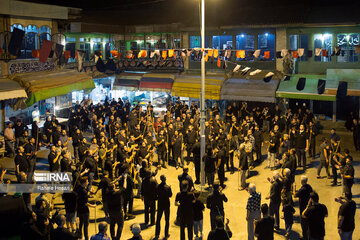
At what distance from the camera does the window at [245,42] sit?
92.8 ft

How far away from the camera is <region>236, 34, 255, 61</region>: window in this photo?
28.3 m

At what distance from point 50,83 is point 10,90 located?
10.9ft

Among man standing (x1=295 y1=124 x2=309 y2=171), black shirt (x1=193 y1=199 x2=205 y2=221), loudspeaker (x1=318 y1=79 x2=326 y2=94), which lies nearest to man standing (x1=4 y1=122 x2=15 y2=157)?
black shirt (x1=193 y1=199 x2=205 y2=221)

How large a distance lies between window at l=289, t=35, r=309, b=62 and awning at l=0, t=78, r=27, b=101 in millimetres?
16867

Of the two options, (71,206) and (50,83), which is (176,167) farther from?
(50,83)

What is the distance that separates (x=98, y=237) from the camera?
908 cm

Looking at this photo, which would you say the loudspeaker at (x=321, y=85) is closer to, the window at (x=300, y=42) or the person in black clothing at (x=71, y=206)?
the window at (x=300, y=42)

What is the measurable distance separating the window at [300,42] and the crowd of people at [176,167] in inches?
159

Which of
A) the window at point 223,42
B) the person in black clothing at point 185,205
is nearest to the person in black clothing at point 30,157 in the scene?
the person in black clothing at point 185,205

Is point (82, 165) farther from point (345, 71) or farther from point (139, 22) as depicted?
point (139, 22)

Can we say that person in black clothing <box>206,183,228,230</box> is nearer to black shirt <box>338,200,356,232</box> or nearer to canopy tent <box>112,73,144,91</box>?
black shirt <box>338,200,356,232</box>

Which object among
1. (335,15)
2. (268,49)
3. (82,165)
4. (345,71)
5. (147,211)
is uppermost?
(335,15)

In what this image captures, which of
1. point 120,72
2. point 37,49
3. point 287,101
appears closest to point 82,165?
point 37,49

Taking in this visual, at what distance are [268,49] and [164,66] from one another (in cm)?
809
